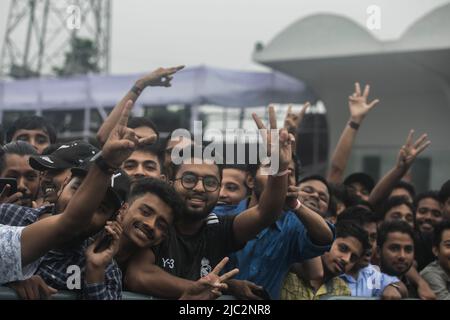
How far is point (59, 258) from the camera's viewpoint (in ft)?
6.62

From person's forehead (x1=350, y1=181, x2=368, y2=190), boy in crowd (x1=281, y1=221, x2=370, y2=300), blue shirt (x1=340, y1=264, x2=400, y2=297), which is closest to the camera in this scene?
boy in crowd (x1=281, y1=221, x2=370, y2=300)

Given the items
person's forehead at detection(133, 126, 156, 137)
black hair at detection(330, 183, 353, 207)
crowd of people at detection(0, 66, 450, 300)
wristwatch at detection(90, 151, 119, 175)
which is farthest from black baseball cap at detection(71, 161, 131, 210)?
black hair at detection(330, 183, 353, 207)

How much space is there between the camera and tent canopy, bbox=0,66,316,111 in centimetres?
895

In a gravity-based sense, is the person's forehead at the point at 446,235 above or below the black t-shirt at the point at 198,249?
below

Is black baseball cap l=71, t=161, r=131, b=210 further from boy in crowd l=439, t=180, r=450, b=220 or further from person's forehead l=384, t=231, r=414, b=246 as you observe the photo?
boy in crowd l=439, t=180, r=450, b=220

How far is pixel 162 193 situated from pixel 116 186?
161 mm

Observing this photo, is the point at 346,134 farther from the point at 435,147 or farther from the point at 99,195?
the point at 435,147

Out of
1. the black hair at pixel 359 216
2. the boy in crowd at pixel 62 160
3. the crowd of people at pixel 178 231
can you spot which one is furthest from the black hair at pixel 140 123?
the black hair at pixel 359 216

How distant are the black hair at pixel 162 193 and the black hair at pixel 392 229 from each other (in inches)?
49.9

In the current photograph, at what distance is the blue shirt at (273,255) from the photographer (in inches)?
90.3

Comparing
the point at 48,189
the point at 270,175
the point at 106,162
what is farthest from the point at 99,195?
the point at 48,189

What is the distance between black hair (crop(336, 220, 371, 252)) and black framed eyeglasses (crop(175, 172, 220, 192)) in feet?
2.36

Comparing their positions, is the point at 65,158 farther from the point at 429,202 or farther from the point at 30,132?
the point at 429,202

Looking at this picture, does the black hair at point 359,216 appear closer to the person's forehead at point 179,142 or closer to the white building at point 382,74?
the person's forehead at point 179,142
